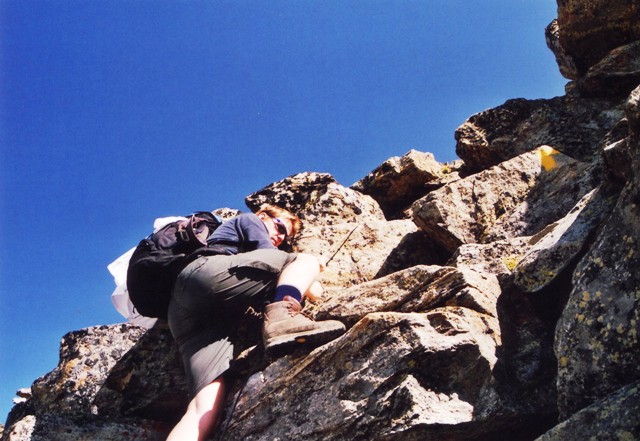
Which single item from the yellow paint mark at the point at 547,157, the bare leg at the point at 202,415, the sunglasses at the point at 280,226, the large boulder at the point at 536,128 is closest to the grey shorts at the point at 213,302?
the bare leg at the point at 202,415

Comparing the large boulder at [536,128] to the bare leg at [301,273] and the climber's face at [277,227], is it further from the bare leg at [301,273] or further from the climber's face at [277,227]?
the bare leg at [301,273]

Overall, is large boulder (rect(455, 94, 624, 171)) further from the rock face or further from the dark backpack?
the dark backpack

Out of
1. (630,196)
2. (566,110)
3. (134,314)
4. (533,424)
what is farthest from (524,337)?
(566,110)

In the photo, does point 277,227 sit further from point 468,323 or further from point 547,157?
point 547,157

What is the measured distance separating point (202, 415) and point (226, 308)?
158cm

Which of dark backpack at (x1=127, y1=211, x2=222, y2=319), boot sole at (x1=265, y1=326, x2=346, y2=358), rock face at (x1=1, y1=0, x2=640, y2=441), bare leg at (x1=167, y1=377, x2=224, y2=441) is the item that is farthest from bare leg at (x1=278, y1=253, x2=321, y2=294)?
bare leg at (x1=167, y1=377, x2=224, y2=441)

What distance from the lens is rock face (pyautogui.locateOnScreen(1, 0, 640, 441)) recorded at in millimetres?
A: 5715

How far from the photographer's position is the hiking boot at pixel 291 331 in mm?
7820

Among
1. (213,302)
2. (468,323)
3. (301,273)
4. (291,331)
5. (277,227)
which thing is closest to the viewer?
(468,323)

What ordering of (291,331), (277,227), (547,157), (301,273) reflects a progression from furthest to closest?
(547,157)
(277,227)
(301,273)
(291,331)

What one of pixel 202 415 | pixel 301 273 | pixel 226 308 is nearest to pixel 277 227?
pixel 301 273

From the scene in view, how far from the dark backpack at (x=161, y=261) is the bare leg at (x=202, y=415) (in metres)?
1.77

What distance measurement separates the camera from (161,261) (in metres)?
8.49

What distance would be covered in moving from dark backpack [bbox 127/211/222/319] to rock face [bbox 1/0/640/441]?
1469 millimetres
